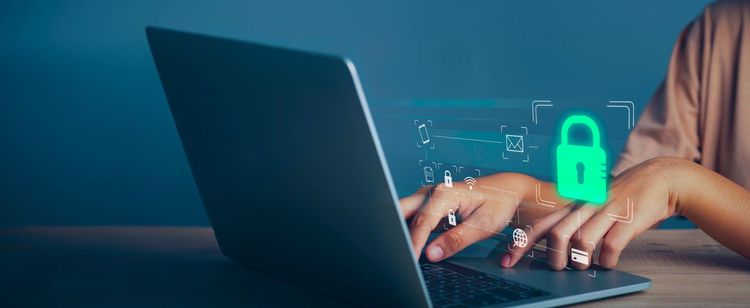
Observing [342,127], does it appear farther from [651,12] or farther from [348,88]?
[651,12]

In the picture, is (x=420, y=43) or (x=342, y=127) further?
(x=420, y=43)

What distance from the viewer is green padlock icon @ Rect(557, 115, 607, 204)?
35.5 inches

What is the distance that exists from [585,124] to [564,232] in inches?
5.3

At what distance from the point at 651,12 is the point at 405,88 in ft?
2.34

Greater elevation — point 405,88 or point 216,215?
point 216,215

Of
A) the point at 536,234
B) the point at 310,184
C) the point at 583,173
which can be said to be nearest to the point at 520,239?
the point at 536,234

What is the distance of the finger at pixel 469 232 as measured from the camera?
3.49ft

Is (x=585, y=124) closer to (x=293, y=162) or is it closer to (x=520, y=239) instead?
(x=520, y=239)

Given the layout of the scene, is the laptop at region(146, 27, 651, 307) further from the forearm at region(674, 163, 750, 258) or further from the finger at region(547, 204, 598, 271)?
the forearm at region(674, 163, 750, 258)

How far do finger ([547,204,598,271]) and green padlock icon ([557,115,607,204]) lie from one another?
26mm

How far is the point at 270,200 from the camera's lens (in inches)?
36.7

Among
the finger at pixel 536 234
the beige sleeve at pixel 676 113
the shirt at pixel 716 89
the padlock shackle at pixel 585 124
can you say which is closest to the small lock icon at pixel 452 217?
the finger at pixel 536 234

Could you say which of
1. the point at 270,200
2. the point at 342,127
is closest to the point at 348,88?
the point at 342,127

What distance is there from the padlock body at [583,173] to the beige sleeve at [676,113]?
2.30ft
